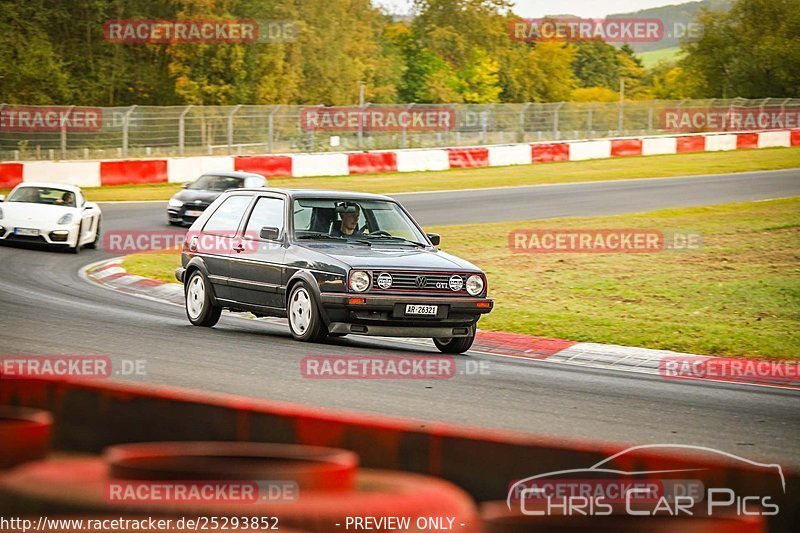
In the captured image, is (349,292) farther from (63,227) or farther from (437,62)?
(437,62)

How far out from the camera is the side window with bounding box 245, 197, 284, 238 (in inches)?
481

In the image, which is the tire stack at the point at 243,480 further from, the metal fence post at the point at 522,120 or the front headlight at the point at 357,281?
the metal fence post at the point at 522,120

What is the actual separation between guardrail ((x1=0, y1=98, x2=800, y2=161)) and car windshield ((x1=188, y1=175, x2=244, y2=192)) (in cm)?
1089

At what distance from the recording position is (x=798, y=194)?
32094 mm

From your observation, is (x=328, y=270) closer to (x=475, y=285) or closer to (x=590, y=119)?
(x=475, y=285)

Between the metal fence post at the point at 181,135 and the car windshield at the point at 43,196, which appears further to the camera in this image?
the metal fence post at the point at 181,135

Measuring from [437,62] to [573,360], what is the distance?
8459 cm

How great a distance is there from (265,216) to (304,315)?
1.47 metres

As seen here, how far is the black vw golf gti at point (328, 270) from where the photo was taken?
11.1 metres

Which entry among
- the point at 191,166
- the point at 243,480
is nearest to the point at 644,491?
the point at 243,480

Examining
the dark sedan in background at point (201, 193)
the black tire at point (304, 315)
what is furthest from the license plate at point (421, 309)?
the dark sedan in background at point (201, 193)

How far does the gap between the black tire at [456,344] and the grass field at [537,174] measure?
2113 centimetres

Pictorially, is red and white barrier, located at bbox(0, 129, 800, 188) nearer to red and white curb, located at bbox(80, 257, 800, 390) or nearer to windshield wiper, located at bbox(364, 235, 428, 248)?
red and white curb, located at bbox(80, 257, 800, 390)

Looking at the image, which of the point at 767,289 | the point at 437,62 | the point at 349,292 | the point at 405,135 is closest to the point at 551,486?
the point at 349,292
